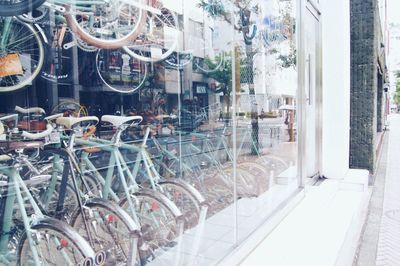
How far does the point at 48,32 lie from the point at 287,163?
2.90 m

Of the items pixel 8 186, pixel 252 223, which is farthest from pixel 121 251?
pixel 252 223

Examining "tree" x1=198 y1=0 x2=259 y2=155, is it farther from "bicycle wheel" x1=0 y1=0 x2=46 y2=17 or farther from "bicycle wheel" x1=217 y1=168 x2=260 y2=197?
"bicycle wheel" x1=0 y1=0 x2=46 y2=17

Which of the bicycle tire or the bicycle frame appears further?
the bicycle tire

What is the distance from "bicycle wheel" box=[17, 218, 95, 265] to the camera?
2088 mm

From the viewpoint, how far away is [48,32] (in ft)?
12.2

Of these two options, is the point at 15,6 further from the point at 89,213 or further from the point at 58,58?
the point at 58,58

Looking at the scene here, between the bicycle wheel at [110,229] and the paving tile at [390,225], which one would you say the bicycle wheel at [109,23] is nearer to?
the bicycle wheel at [110,229]

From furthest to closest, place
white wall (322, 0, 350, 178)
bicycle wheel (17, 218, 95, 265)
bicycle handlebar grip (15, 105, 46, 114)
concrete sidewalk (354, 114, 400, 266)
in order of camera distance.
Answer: white wall (322, 0, 350, 178) < bicycle handlebar grip (15, 105, 46, 114) < concrete sidewalk (354, 114, 400, 266) < bicycle wheel (17, 218, 95, 265)

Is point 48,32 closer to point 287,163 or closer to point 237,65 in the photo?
point 237,65

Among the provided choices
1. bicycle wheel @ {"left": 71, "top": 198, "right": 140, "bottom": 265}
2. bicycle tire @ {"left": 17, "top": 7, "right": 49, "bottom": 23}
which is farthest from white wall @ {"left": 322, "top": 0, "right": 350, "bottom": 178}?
bicycle tire @ {"left": 17, "top": 7, "right": 49, "bottom": 23}

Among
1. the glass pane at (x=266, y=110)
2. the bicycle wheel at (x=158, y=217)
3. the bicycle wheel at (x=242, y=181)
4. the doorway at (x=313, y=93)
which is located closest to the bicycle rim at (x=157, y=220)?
the bicycle wheel at (x=158, y=217)

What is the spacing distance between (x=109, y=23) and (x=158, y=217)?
1915 millimetres

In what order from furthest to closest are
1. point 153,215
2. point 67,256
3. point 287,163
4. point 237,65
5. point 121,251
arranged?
point 287,163
point 237,65
point 153,215
point 121,251
point 67,256

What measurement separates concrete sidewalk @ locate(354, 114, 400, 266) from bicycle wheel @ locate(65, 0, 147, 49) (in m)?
2.96
